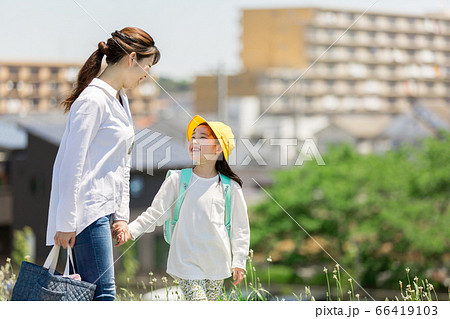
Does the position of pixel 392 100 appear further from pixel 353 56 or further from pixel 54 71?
pixel 54 71

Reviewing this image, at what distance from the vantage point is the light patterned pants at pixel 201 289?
1601 mm

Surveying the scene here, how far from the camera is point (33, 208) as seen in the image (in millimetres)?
19797

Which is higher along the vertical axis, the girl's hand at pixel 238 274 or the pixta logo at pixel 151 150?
the pixta logo at pixel 151 150

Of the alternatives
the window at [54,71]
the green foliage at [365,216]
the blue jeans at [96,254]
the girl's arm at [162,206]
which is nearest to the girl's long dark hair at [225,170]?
the girl's arm at [162,206]

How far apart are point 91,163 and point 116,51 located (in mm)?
265

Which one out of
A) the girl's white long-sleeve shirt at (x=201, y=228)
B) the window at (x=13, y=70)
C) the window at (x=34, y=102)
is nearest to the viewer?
the girl's white long-sleeve shirt at (x=201, y=228)

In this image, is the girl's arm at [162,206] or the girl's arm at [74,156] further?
the girl's arm at [162,206]

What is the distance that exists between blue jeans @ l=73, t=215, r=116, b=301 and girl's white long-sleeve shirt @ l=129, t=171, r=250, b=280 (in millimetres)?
132

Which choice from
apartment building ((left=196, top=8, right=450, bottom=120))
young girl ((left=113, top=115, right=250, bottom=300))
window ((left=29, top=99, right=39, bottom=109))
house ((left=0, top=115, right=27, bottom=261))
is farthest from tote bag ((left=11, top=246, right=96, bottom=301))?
window ((left=29, top=99, right=39, bottom=109))

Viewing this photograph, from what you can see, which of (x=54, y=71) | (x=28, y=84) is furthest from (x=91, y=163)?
(x=28, y=84)

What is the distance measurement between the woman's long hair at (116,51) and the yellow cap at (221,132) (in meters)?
0.19

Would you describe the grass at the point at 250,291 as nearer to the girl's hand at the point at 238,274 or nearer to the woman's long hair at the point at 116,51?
the girl's hand at the point at 238,274
